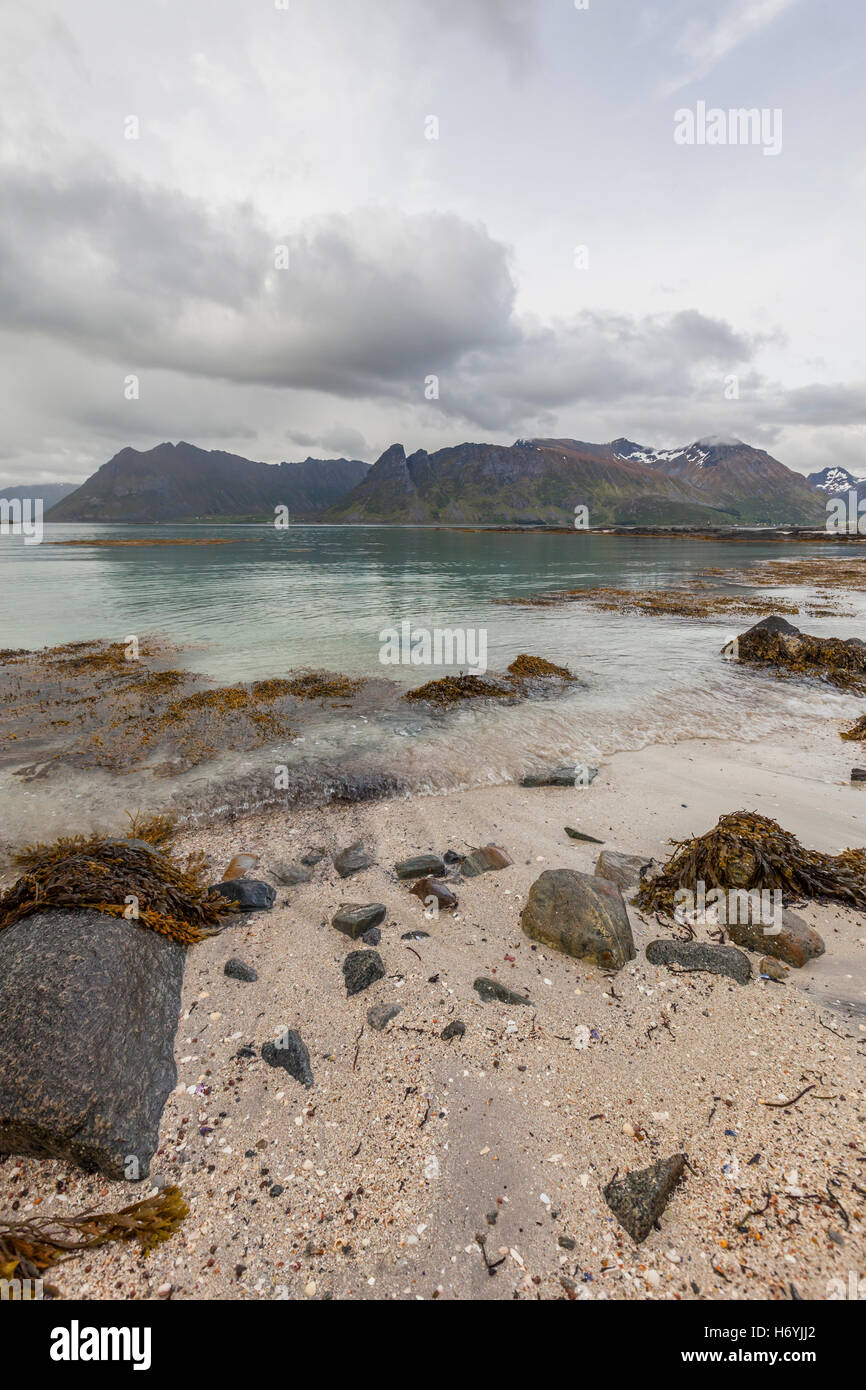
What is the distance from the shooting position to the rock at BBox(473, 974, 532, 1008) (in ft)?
18.5

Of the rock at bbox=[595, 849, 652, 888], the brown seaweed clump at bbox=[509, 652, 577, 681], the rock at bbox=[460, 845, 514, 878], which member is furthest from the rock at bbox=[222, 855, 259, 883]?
the brown seaweed clump at bbox=[509, 652, 577, 681]

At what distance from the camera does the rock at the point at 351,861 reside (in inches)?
324

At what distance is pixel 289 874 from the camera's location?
8078mm

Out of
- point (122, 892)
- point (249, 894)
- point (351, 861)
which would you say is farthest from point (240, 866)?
point (122, 892)

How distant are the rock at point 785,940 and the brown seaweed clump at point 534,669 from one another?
44.4 ft

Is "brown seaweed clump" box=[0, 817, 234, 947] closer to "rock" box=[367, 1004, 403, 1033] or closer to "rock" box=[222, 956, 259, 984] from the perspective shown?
"rock" box=[222, 956, 259, 984]

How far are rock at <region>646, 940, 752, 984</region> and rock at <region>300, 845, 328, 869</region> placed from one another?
16.6 ft

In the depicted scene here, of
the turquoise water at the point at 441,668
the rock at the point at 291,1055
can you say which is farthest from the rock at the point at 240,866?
the rock at the point at 291,1055

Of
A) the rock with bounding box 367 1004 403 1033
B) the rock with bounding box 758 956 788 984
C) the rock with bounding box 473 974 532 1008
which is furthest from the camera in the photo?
the rock with bounding box 758 956 788 984

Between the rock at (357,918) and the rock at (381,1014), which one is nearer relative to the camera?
the rock at (381,1014)

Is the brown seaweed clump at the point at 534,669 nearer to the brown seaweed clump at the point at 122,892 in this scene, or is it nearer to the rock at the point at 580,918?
the rock at the point at 580,918

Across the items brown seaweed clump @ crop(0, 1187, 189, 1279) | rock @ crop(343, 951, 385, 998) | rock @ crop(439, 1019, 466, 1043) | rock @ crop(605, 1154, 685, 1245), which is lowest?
brown seaweed clump @ crop(0, 1187, 189, 1279)

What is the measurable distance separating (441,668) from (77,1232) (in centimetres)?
1857
